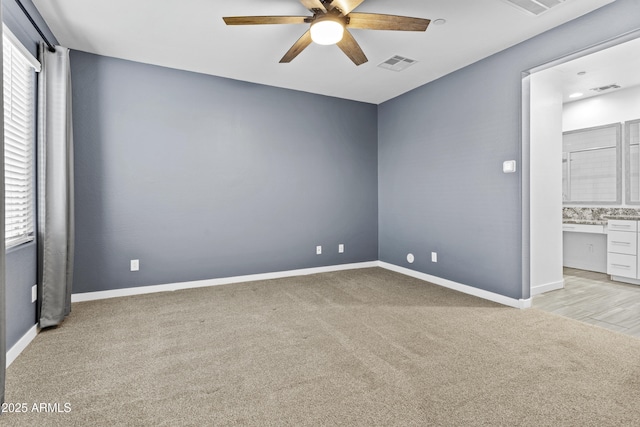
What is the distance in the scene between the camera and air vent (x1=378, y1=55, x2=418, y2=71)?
3.58m

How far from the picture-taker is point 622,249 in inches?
169

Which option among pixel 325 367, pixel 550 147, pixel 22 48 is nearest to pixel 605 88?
pixel 550 147

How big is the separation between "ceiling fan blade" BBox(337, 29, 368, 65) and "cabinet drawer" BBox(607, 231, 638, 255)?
414 centimetres

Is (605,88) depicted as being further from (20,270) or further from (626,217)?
(20,270)

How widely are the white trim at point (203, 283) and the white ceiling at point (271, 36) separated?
253 cm

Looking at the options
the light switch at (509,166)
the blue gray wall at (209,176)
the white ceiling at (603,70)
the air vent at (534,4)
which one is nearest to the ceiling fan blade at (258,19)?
the air vent at (534,4)

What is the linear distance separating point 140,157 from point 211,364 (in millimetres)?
2596

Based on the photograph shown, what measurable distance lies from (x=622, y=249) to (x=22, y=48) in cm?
651

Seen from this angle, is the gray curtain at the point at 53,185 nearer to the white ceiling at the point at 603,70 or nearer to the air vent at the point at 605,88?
the white ceiling at the point at 603,70

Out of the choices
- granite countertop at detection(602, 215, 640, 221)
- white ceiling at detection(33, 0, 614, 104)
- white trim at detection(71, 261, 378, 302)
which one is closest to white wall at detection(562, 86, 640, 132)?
granite countertop at detection(602, 215, 640, 221)

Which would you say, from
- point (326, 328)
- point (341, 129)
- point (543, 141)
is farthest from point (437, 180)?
point (326, 328)

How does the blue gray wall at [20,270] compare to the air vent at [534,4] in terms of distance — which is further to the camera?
the air vent at [534,4]

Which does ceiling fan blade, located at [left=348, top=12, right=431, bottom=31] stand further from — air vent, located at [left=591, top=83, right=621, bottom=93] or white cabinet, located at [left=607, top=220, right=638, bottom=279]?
white cabinet, located at [left=607, top=220, right=638, bottom=279]

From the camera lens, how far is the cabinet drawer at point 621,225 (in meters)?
4.23
